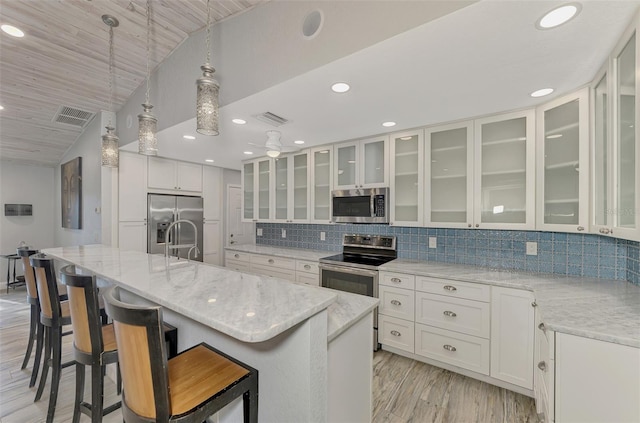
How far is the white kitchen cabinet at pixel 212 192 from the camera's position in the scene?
483cm

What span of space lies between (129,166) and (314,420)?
4195mm

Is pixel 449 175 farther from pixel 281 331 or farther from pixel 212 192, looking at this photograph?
pixel 212 192

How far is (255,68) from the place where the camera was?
1.93m

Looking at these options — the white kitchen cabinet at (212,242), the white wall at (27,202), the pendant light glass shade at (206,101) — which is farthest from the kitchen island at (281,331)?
the white wall at (27,202)

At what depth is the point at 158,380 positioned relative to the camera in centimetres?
86

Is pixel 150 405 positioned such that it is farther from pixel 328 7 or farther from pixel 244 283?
pixel 328 7

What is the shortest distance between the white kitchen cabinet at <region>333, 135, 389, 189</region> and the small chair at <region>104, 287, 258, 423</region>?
94.9 inches

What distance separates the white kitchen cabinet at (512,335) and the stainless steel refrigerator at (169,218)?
4.03 meters

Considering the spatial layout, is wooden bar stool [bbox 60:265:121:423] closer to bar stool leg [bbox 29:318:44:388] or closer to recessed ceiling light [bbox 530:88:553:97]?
bar stool leg [bbox 29:318:44:388]

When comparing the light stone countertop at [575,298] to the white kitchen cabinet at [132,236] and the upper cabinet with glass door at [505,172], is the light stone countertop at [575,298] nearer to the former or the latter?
the upper cabinet with glass door at [505,172]

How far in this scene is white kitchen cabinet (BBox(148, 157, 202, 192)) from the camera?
162 inches

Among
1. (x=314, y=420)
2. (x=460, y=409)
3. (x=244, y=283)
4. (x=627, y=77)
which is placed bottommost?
(x=460, y=409)

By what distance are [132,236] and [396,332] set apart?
150 inches

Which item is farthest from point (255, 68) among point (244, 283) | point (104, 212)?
point (104, 212)
